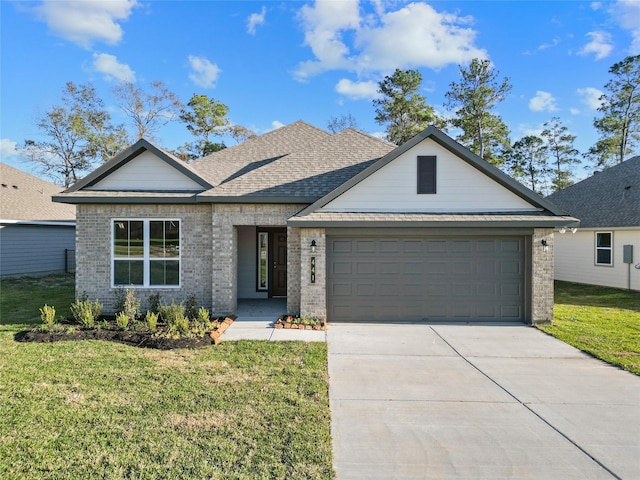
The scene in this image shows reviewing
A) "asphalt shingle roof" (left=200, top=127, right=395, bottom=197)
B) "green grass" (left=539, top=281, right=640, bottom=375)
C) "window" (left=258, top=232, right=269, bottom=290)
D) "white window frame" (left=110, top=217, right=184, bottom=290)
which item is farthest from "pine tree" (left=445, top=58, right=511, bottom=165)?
"white window frame" (left=110, top=217, right=184, bottom=290)

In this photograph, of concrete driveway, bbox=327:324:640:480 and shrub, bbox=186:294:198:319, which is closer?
concrete driveway, bbox=327:324:640:480

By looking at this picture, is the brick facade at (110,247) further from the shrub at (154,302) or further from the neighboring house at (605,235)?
the neighboring house at (605,235)

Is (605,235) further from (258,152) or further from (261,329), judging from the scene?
(261,329)

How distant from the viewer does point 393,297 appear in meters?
9.49

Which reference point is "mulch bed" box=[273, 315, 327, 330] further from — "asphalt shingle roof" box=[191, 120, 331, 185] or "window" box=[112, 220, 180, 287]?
"asphalt shingle roof" box=[191, 120, 331, 185]

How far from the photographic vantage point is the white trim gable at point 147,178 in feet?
33.8

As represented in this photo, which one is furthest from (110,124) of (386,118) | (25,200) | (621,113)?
(621,113)

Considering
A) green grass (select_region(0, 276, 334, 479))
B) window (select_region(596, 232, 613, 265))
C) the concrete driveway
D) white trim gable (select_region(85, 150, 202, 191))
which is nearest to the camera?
green grass (select_region(0, 276, 334, 479))

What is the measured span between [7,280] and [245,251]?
468 inches

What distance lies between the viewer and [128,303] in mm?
9117

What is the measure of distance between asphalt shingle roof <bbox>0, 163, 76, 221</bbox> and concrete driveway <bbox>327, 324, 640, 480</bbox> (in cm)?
1838

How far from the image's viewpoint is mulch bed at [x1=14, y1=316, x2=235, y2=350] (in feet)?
23.9

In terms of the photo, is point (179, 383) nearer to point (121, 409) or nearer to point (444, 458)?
point (121, 409)

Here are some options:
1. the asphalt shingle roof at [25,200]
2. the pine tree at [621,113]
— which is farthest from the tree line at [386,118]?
the asphalt shingle roof at [25,200]
